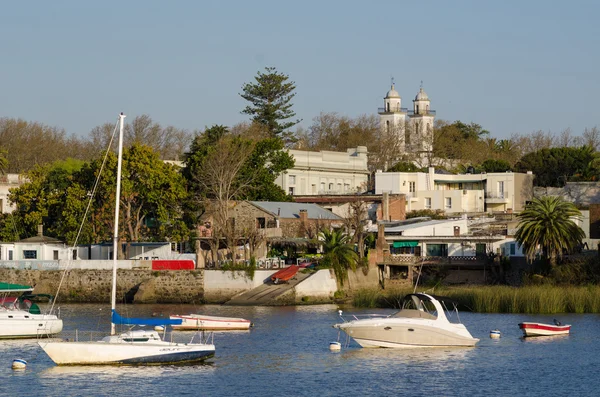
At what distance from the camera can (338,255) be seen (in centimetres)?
8238

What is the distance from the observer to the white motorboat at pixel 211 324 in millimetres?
64125

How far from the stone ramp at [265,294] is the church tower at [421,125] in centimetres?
8461

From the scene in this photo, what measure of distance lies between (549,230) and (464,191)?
42096mm

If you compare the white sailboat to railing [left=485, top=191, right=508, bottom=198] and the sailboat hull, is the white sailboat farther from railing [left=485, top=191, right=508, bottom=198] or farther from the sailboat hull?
railing [left=485, top=191, right=508, bottom=198]

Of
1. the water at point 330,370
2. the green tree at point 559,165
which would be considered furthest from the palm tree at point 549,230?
the green tree at point 559,165

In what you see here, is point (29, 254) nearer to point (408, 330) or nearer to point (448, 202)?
point (448, 202)

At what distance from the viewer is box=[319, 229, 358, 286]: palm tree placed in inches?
3223

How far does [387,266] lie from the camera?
8606cm

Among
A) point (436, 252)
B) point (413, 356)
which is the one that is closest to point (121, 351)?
point (413, 356)

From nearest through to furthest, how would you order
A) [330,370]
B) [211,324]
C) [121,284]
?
[330,370]
[211,324]
[121,284]

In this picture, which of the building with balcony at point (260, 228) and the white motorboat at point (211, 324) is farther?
the building with balcony at point (260, 228)

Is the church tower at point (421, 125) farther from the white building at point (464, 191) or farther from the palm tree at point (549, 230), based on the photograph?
the palm tree at point (549, 230)

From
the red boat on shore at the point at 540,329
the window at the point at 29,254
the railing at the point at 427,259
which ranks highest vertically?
the window at the point at 29,254

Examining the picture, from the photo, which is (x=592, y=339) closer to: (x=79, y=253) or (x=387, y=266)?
(x=387, y=266)
